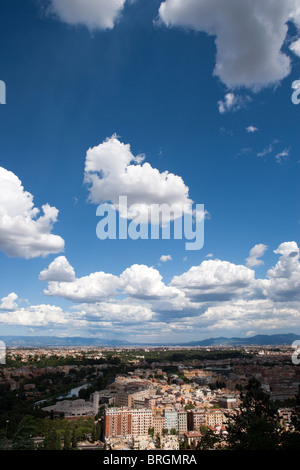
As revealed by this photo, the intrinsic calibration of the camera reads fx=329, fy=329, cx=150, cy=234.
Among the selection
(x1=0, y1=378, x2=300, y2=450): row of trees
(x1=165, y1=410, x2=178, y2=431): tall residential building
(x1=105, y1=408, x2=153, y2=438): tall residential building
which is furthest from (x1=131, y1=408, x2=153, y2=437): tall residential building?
(x1=0, y1=378, x2=300, y2=450): row of trees

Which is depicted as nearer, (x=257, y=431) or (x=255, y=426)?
(x=257, y=431)

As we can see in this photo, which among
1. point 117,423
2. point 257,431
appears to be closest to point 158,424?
point 117,423

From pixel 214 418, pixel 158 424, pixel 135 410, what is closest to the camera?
pixel 158 424

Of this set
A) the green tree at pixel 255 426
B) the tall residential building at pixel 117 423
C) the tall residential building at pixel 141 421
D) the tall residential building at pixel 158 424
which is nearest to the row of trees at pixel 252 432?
the green tree at pixel 255 426

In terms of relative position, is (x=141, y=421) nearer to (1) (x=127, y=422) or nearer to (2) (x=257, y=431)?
(1) (x=127, y=422)

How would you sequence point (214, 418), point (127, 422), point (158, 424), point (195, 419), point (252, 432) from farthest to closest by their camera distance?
point (214, 418), point (195, 419), point (158, 424), point (127, 422), point (252, 432)
